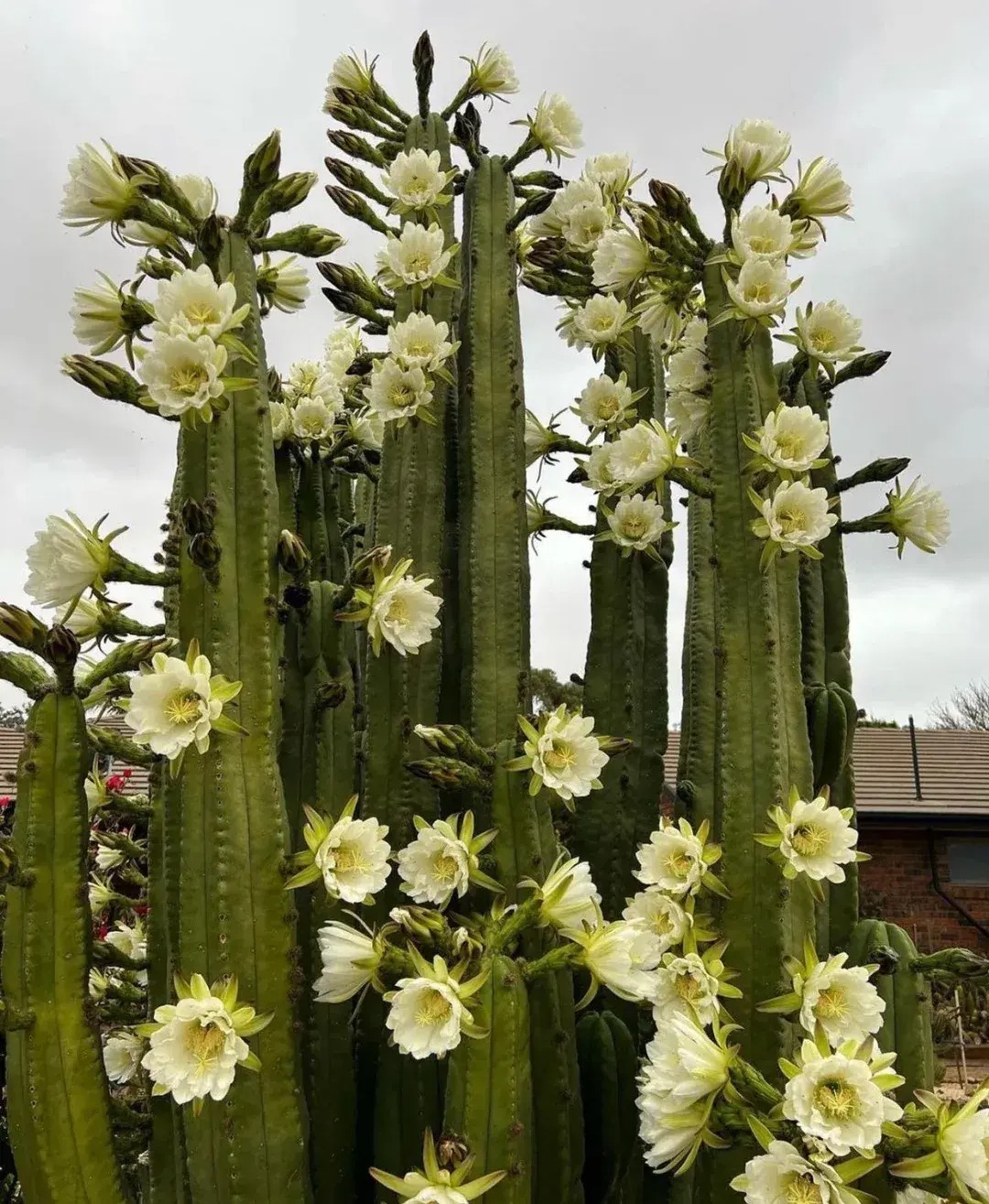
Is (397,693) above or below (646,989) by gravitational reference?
above

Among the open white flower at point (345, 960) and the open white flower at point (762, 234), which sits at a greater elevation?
the open white flower at point (762, 234)

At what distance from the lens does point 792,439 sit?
2092mm

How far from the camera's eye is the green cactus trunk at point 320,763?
2.11 metres

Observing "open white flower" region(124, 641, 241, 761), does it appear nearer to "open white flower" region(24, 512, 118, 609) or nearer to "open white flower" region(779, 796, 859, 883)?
"open white flower" region(24, 512, 118, 609)

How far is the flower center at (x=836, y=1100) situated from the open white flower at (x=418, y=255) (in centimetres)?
207

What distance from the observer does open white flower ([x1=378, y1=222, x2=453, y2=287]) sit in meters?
2.52

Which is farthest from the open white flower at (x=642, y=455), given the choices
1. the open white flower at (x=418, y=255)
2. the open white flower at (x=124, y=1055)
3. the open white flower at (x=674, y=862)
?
the open white flower at (x=124, y=1055)

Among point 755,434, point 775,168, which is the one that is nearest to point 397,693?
point 755,434

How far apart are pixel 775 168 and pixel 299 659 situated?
1754mm

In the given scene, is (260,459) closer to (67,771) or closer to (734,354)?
(67,771)

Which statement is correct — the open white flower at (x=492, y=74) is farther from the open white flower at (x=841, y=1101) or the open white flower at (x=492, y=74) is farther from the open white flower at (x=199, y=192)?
the open white flower at (x=841, y=1101)

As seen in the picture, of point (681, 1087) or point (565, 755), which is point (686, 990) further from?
point (565, 755)

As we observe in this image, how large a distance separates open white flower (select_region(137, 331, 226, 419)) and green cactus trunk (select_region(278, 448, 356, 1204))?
688mm

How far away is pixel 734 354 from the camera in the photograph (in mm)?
2299
